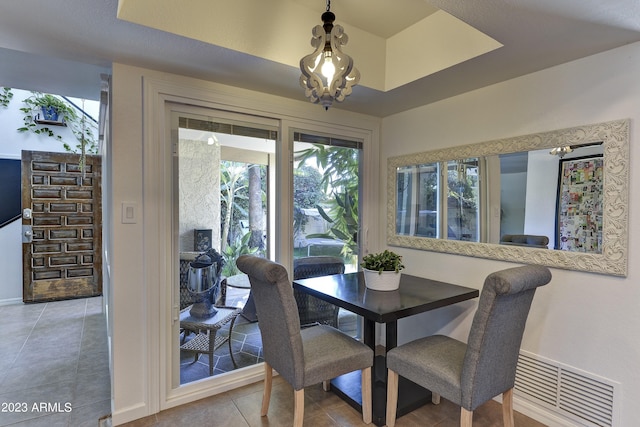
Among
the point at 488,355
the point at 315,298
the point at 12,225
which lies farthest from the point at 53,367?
the point at 488,355

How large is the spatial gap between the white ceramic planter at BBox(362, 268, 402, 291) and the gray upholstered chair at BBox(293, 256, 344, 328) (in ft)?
2.39

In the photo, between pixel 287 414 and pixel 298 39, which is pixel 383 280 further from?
pixel 298 39

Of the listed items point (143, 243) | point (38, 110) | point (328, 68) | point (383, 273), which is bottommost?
point (383, 273)

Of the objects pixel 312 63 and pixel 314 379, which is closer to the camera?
pixel 312 63

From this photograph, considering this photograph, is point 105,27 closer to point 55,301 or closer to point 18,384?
point 18,384

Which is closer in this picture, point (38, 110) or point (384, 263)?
point (384, 263)

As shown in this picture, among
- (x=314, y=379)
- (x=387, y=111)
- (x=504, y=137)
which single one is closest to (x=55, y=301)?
(x=314, y=379)

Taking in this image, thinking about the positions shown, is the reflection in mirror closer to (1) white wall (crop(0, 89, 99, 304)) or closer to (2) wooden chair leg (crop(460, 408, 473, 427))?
(2) wooden chair leg (crop(460, 408, 473, 427))

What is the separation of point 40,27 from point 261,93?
1.26 m

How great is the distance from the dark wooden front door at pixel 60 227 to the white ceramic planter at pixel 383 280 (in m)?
4.47

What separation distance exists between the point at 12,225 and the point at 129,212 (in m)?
3.99

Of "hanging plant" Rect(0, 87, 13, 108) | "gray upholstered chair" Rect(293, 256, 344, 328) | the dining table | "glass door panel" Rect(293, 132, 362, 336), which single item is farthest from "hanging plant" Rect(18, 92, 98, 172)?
the dining table

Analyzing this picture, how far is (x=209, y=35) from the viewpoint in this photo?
1715mm

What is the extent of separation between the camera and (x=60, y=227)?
15.1 ft
